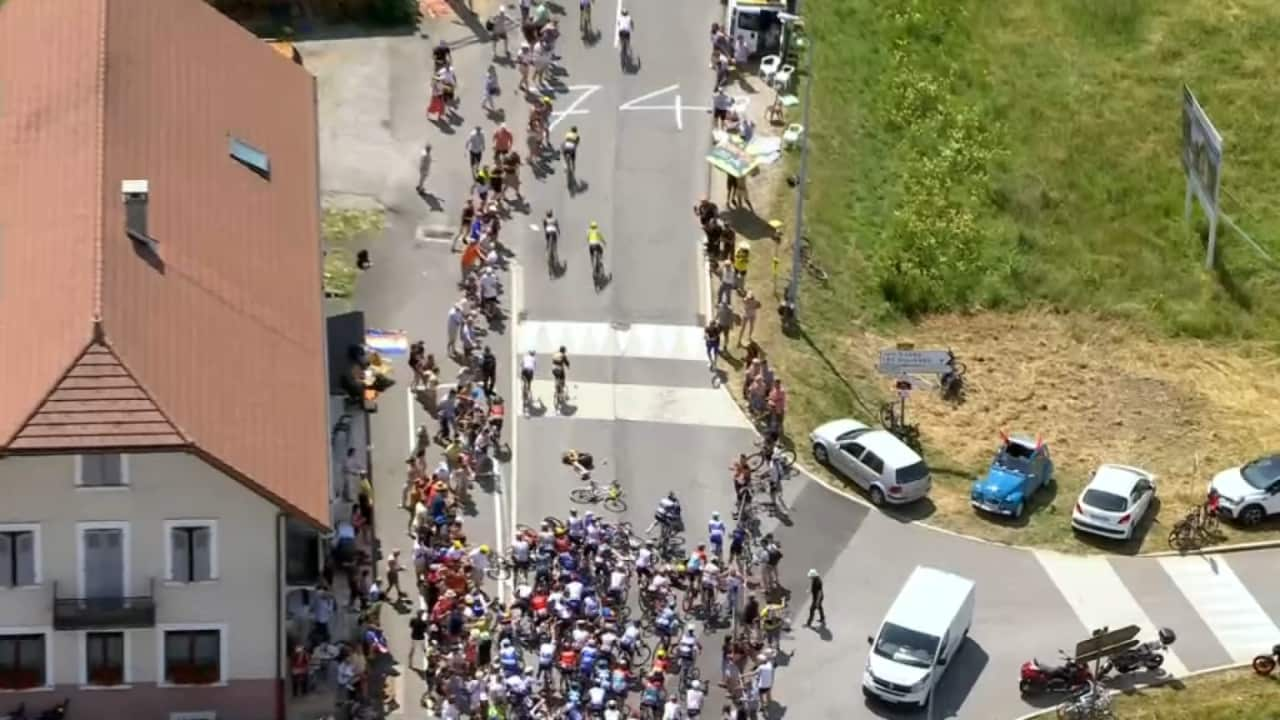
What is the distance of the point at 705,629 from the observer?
3029 inches

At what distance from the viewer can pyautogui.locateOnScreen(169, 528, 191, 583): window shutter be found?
70.6 meters

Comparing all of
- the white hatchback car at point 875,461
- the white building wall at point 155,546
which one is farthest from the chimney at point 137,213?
the white hatchback car at point 875,461

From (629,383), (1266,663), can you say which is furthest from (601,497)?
(1266,663)

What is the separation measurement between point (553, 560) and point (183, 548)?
10.9 metres

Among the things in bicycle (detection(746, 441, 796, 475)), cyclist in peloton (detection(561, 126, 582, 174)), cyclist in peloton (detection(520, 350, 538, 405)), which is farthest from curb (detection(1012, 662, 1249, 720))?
cyclist in peloton (detection(561, 126, 582, 174))

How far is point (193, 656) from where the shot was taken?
71.3 meters

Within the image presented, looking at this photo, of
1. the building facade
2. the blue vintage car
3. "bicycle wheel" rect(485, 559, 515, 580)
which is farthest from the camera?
the blue vintage car

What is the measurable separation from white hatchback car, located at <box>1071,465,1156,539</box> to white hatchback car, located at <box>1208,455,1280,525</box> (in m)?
2.21

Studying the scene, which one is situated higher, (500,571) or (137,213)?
(137,213)

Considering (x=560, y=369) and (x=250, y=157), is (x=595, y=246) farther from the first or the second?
(x=250, y=157)

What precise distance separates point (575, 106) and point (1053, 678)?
104ft

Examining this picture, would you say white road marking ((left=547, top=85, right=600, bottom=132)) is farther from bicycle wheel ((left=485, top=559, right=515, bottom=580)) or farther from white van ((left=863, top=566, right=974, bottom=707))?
white van ((left=863, top=566, right=974, bottom=707))

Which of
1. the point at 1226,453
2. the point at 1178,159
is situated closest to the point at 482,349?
the point at 1226,453

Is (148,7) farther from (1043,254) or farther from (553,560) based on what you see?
(1043,254)
